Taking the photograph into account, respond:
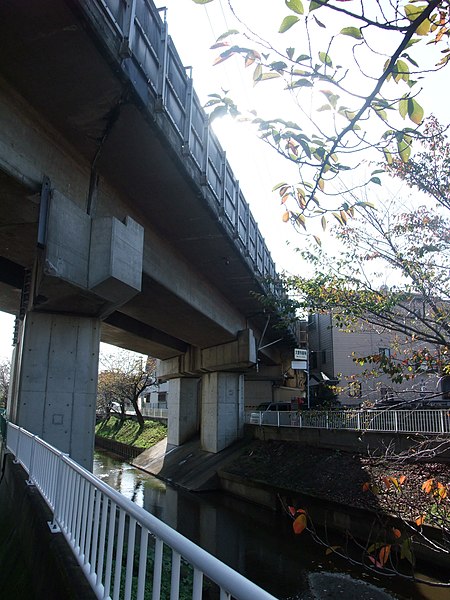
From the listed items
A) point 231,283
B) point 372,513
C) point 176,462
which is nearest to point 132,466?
point 176,462

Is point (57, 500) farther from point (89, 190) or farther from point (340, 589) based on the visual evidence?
point (340, 589)

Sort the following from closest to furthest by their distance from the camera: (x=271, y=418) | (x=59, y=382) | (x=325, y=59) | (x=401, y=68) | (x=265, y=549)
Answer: (x=401, y=68) < (x=325, y=59) < (x=59, y=382) < (x=265, y=549) < (x=271, y=418)

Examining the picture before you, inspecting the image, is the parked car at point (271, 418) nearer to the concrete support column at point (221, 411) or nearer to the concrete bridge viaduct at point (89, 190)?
the concrete support column at point (221, 411)

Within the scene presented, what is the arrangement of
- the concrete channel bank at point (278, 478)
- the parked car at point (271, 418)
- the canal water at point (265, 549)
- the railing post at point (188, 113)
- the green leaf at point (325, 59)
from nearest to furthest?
the green leaf at point (325, 59), the canal water at point (265, 549), the railing post at point (188, 113), the concrete channel bank at point (278, 478), the parked car at point (271, 418)

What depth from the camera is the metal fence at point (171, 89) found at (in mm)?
7449

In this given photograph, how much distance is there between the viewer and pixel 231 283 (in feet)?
62.1

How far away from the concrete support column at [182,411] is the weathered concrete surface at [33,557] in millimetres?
24665

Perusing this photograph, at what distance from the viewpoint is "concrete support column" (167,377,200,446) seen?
31734 millimetres

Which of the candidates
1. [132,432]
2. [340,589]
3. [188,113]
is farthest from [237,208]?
[132,432]

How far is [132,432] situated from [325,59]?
148 feet

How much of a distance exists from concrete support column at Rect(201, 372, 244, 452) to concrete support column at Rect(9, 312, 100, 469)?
17269mm

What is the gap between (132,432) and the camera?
44031 mm

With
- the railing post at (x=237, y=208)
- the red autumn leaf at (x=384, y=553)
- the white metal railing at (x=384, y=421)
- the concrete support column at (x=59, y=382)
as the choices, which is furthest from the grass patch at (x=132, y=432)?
the red autumn leaf at (x=384, y=553)

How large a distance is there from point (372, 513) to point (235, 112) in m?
13.2
